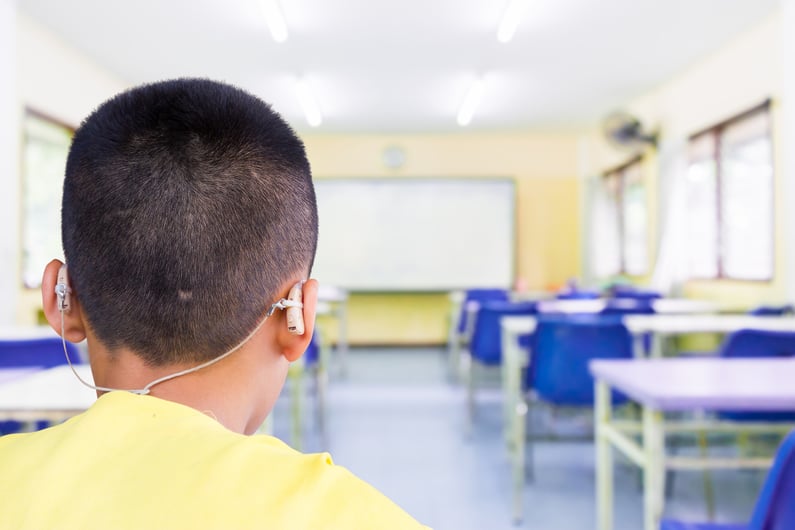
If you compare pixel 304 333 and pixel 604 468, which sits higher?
pixel 304 333

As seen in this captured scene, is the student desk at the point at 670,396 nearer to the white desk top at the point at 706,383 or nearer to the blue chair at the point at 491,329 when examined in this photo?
the white desk top at the point at 706,383

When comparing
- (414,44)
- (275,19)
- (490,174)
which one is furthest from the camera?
(490,174)

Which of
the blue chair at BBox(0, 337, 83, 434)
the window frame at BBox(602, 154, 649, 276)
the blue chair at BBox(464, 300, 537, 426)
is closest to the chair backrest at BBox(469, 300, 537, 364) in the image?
the blue chair at BBox(464, 300, 537, 426)

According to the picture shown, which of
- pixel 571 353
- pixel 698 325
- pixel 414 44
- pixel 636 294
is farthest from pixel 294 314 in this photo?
pixel 636 294

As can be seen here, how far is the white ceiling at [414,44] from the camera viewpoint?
429cm

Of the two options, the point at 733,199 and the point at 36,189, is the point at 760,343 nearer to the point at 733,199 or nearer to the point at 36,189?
the point at 733,199

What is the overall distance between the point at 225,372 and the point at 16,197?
4618 millimetres

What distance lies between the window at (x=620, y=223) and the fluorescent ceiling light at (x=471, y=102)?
72.9 inches

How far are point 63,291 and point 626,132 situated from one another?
6.03 meters

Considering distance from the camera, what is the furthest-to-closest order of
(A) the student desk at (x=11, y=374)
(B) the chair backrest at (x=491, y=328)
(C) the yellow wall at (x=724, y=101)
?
(C) the yellow wall at (x=724, y=101)
(B) the chair backrest at (x=491, y=328)
(A) the student desk at (x=11, y=374)

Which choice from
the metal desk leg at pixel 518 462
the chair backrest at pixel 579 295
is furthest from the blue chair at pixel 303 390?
the chair backrest at pixel 579 295

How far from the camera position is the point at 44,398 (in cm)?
136

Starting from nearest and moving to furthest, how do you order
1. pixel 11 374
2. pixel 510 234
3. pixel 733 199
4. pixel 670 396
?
pixel 670 396 < pixel 11 374 < pixel 733 199 < pixel 510 234

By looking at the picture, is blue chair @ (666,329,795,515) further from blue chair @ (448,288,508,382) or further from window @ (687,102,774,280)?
blue chair @ (448,288,508,382)
